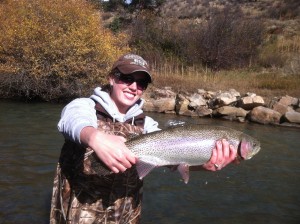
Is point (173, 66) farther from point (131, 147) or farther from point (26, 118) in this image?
point (131, 147)

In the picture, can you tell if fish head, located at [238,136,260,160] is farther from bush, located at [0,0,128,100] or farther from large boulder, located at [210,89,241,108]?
bush, located at [0,0,128,100]

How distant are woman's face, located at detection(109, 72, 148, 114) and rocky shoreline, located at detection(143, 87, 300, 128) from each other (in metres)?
12.8

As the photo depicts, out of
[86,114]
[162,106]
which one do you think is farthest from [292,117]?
[86,114]

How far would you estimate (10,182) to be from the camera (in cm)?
714

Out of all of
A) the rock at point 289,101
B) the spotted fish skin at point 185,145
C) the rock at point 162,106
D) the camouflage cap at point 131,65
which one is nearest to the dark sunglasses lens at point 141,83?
the camouflage cap at point 131,65

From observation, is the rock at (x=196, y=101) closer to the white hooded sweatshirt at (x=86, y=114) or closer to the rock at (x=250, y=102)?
the rock at (x=250, y=102)

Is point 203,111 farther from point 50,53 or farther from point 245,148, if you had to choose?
point 245,148

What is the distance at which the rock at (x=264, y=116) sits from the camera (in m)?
15.4

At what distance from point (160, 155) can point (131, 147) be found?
29 cm

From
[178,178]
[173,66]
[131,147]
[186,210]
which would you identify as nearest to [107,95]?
[131,147]

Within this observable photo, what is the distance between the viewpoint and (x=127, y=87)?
3.36 meters

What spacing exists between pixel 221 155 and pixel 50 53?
15805mm

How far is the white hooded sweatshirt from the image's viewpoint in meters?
2.63

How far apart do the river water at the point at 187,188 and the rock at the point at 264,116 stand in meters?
4.16
